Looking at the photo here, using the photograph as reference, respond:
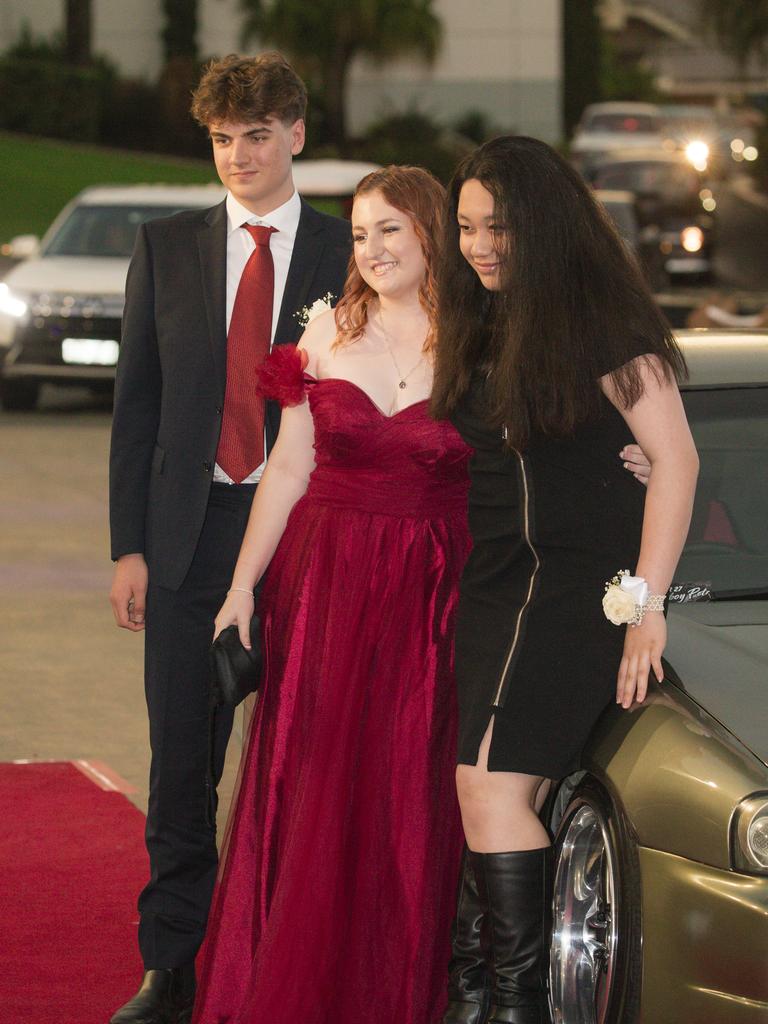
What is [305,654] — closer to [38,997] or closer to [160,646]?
[160,646]

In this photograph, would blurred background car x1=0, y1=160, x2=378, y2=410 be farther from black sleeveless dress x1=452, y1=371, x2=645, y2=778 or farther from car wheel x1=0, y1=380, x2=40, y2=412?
black sleeveless dress x1=452, y1=371, x2=645, y2=778

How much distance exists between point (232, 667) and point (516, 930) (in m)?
0.82

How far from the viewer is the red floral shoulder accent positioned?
3.92m

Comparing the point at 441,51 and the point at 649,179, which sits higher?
the point at 441,51

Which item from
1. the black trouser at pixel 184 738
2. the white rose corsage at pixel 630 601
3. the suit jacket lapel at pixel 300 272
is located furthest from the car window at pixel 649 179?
the white rose corsage at pixel 630 601

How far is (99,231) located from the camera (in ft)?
52.1

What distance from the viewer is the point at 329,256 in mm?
4297

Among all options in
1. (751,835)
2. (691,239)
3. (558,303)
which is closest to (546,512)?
(558,303)

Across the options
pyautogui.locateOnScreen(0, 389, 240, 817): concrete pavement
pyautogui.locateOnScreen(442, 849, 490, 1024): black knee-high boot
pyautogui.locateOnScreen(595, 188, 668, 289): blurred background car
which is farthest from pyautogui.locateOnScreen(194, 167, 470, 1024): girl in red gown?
pyautogui.locateOnScreen(595, 188, 668, 289): blurred background car

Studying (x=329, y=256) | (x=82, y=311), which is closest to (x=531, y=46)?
(x=82, y=311)

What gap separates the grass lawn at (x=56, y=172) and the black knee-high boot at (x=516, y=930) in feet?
109

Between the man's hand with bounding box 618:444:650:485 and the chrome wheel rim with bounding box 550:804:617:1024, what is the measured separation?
2.07ft

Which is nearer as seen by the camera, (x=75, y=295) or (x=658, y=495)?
(x=658, y=495)

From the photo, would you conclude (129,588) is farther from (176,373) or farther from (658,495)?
(658,495)
